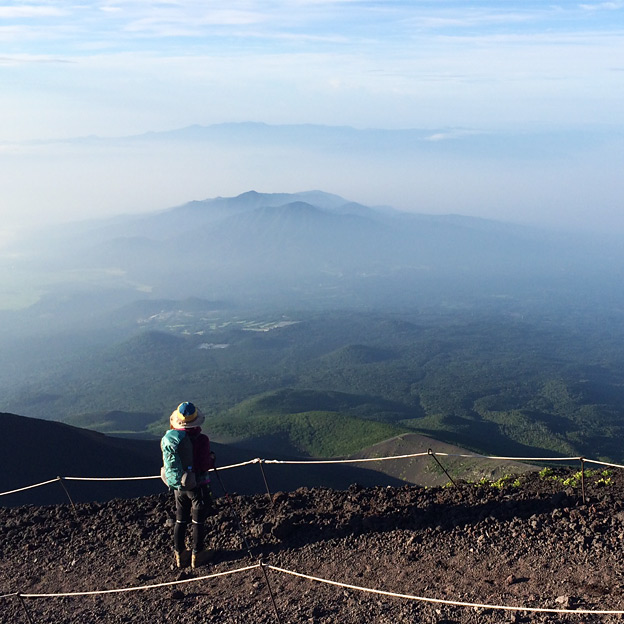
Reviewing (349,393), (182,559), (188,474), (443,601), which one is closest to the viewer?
(443,601)

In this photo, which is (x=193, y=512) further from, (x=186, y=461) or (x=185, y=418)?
(x=185, y=418)

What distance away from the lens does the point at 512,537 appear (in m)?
8.78

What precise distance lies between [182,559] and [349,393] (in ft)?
405

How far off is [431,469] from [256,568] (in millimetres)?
36716

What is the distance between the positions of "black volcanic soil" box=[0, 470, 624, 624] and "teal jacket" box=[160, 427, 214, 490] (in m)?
1.44

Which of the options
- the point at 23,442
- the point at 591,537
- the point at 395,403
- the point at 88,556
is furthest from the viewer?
the point at 395,403

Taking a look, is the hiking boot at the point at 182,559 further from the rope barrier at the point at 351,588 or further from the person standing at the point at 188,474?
the rope barrier at the point at 351,588

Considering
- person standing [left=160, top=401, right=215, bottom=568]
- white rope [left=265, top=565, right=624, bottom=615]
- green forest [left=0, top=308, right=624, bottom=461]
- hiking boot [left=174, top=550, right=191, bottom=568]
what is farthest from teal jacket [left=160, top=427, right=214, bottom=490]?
green forest [left=0, top=308, right=624, bottom=461]

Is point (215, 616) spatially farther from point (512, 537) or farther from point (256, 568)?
point (512, 537)

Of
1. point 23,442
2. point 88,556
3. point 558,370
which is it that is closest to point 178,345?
point 558,370

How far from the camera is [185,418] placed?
29.5 feet

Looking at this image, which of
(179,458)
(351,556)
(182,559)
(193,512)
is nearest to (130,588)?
(182,559)

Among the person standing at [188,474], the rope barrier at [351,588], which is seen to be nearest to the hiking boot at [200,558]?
the person standing at [188,474]

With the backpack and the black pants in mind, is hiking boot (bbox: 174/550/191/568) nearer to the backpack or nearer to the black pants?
the black pants
